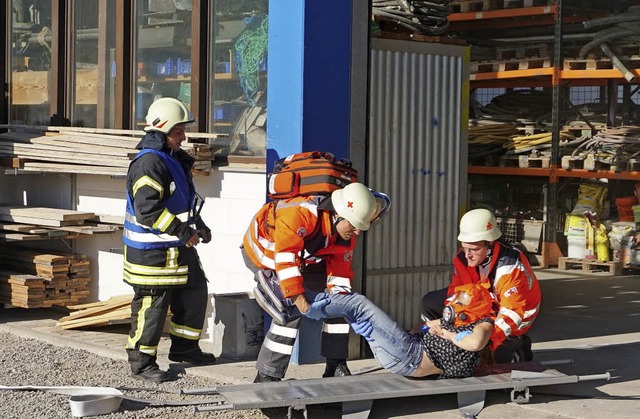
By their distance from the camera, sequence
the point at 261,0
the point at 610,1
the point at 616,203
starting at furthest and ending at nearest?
1. the point at 610,1
2. the point at 616,203
3. the point at 261,0

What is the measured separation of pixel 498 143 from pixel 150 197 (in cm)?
795

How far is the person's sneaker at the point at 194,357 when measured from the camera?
25.3ft

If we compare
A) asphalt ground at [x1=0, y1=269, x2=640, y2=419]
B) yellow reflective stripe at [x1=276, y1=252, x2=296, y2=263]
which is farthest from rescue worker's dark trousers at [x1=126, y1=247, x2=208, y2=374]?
yellow reflective stripe at [x1=276, y1=252, x2=296, y2=263]

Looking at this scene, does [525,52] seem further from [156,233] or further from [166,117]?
[156,233]

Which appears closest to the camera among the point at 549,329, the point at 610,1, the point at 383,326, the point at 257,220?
the point at 383,326

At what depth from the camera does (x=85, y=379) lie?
24.1 ft

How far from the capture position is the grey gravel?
20.9ft

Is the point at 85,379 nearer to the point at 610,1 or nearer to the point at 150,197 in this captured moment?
the point at 150,197

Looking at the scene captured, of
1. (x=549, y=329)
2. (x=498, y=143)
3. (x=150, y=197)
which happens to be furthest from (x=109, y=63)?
(x=498, y=143)

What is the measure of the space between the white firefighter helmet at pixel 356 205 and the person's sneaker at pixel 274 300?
2.20 feet

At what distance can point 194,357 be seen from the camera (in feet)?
25.3

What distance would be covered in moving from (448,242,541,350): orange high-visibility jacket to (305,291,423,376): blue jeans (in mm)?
620

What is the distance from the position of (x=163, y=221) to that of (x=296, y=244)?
1217 millimetres

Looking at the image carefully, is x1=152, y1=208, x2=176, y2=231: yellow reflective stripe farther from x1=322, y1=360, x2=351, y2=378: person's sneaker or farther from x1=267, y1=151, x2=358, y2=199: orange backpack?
x1=322, y1=360, x2=351, y2=378: person's sneaker
